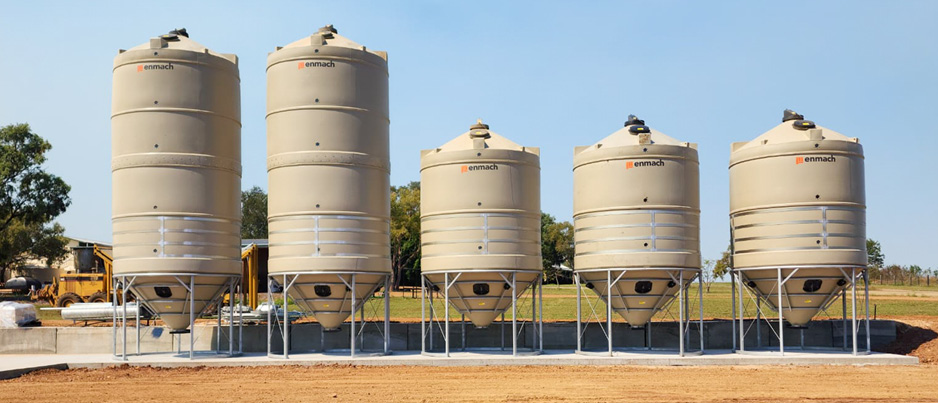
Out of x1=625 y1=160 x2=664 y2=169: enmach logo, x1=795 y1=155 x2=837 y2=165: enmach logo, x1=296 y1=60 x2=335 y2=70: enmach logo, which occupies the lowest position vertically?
x1=625 y1=160 x2=664 y2=169: enmach logo

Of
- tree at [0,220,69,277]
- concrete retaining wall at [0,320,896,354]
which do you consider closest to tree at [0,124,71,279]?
tree at [0,220,69,277]

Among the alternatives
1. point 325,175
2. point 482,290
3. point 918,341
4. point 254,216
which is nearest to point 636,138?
point 482,290

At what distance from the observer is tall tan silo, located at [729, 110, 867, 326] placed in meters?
29.1

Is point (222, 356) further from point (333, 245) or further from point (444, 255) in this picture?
point (444, 255)

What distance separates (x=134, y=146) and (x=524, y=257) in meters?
13.0

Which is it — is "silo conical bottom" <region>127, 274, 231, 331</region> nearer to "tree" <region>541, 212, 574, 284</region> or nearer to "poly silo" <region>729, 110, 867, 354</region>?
"poly silo" <region>729, 110, 867, 354</region>

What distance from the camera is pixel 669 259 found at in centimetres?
2881

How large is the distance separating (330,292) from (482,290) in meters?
4.94

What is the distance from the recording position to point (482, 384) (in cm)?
2377

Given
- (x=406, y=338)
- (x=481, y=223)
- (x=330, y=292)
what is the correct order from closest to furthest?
(x=481, y=223), (x=330, y=292), (x=406, y=338)

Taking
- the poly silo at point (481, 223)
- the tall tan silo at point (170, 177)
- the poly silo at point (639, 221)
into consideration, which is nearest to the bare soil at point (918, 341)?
the poly silo at point (639, 221)

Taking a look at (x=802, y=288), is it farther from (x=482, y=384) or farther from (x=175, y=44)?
(x=175, y=44)

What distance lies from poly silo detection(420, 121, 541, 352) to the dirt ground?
3.12 meters

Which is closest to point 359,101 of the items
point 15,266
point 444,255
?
point 444,255
